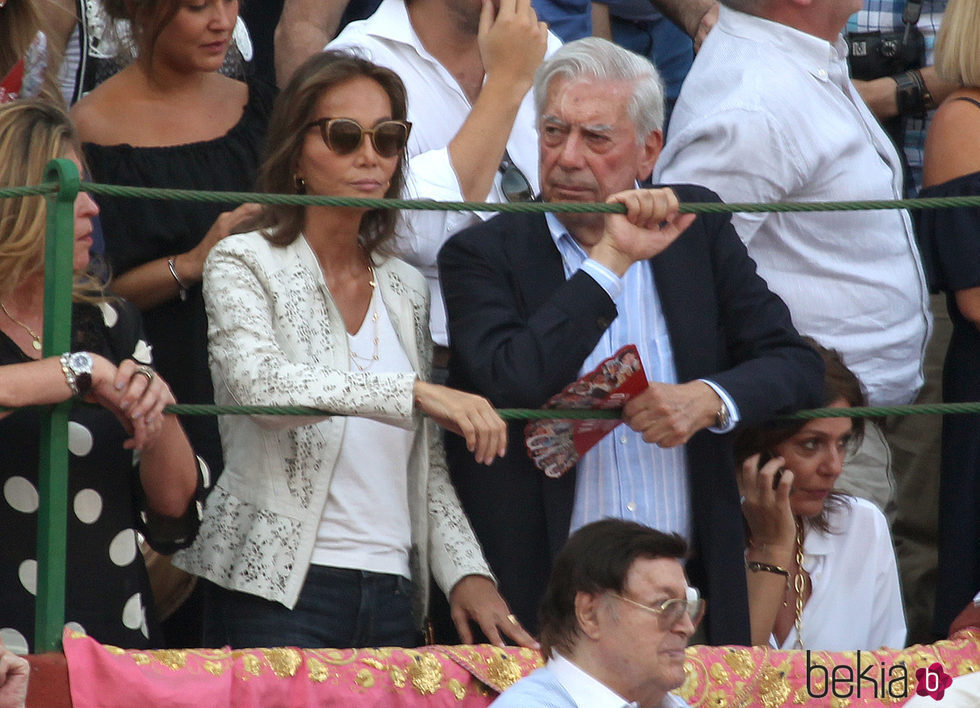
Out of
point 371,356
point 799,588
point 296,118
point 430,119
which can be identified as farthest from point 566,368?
point 430,119

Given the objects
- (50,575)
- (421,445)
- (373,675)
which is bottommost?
(373,675)

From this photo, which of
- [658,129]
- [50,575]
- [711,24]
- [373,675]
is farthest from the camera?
[711,24]

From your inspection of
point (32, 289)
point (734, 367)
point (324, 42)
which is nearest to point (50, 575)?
point (32, 289)

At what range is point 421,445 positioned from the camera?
12.0 feet

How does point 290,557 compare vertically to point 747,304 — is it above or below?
below

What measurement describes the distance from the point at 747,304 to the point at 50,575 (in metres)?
1.61

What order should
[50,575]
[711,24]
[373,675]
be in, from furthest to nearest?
[711,24] < [373,675] < [50,575]

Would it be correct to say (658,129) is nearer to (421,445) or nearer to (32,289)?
(421,445)

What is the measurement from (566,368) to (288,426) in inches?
22.4

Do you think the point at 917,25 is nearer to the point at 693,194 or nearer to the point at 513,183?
the point at 513,183

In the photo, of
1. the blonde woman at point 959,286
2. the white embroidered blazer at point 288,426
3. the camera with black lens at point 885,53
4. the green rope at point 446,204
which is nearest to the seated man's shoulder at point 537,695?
the white embroidered blazer at point 288,426

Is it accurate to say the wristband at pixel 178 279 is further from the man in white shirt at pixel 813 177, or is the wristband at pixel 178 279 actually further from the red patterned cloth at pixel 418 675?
the man in white shirt at pixel 813 177

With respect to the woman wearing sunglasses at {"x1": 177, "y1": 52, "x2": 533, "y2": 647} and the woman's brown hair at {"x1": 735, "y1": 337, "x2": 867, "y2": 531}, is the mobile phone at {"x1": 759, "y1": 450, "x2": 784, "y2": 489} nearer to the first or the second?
the woman's brown hair at {"x1": 735, "y1": 337, "x2": 867, "y2": 531}

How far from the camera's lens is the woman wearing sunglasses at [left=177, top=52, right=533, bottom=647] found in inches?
134
